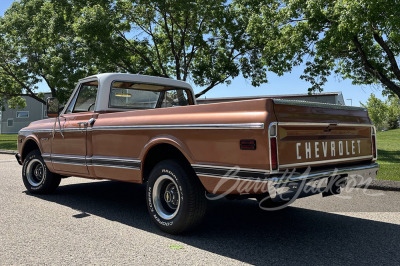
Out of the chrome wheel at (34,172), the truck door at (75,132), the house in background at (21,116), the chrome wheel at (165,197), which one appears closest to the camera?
the chrome wheel at (165,197)

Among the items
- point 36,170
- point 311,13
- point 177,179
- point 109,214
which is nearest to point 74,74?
point 311,13

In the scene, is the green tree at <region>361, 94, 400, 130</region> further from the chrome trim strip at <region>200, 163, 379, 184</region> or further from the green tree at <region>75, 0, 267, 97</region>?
the chrome trim strip at <region>200, 163, 379, 184</region>

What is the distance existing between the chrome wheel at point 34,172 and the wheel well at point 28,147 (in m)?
0.32

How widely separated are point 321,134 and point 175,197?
177 cm

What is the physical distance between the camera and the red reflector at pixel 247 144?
324 centimetres

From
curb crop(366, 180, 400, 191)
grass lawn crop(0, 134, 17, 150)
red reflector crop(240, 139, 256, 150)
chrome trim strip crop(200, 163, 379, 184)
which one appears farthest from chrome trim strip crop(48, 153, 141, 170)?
grass lawn crop(0, 134, 17, 150)

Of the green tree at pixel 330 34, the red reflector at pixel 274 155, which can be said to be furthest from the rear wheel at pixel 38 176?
the green tree at pixel 330 34

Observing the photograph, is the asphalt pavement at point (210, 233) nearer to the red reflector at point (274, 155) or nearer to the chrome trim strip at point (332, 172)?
the chrome trim strip at point (332, 172)

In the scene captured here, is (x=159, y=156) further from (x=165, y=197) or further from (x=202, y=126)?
(x=202, y=126)

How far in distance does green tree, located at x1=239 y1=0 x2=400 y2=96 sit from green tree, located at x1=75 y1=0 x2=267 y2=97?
1.39 metres

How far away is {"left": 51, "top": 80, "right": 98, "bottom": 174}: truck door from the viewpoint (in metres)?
5.18

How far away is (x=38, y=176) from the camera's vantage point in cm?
654

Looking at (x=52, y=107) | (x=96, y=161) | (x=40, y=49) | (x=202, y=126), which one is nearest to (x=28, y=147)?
(x=52, y=107)

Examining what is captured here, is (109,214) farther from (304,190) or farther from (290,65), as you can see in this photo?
(290,65)
